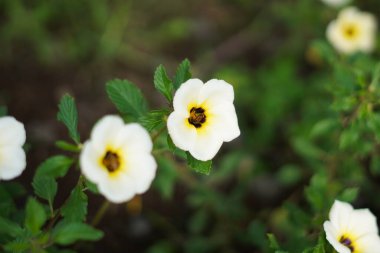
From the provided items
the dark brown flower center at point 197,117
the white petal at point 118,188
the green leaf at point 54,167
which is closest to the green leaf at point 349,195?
the dark brown flower center at point 197,117

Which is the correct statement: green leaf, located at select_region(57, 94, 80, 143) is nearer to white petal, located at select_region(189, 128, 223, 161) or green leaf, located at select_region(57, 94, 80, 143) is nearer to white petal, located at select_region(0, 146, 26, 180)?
white petal, located at select_region(0, 146, 26, 180)

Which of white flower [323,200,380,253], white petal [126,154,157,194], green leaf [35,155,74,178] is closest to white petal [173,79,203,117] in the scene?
white petal [126,154,157,194]

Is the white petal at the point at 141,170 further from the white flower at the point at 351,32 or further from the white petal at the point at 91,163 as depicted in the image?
the white flower at the point at 351,32

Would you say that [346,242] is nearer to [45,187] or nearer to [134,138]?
[134,138]

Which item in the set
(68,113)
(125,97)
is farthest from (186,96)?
(68,113)

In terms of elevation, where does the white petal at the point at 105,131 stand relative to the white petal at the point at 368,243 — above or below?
above

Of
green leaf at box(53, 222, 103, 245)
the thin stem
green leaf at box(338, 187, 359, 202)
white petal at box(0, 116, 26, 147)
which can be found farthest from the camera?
the thin stem
